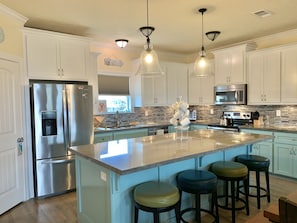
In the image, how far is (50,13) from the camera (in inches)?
130

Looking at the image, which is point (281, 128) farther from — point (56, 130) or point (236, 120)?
point (56, 130)

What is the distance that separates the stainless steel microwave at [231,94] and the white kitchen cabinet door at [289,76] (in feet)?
2.43

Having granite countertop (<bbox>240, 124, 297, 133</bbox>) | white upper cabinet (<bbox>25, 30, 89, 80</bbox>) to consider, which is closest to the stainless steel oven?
granite countertop (<bbox>240, 124, 297, 133</bbox>)

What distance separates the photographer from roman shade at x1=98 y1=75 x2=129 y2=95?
4.97 m

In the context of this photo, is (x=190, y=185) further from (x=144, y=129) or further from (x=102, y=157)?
(x=144, y=129)

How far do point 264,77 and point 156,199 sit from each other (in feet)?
12.1

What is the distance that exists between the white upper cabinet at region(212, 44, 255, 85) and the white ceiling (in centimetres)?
27

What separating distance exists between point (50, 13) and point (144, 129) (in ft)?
9.05

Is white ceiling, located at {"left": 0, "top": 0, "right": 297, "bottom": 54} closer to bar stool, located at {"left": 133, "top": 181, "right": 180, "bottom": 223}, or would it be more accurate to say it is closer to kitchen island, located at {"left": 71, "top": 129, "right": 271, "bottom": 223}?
kitchen island, located at {"left": 71, "top": 129, "right": 271, "bottom": 223}

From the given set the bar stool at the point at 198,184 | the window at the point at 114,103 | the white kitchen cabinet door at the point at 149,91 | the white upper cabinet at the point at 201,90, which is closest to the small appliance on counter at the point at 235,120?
the white upper cabinet at the point at 201,90

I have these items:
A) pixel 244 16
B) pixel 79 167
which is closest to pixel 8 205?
pixel 79 167

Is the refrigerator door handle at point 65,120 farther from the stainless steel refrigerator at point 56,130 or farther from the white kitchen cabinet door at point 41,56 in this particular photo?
the white kitchen cabinet door at point 41,56

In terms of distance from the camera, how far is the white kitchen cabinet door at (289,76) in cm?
416

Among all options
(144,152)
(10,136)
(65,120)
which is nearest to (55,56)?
(65,120)
